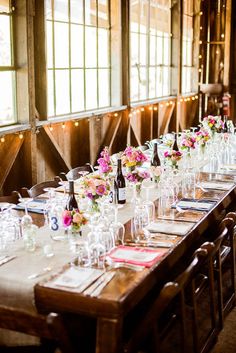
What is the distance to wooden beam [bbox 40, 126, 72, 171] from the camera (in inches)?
258

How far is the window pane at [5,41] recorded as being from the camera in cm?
591

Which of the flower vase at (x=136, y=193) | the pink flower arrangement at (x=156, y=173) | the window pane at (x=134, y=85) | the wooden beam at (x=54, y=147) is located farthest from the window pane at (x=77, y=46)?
the flower vase at (x=136, y=193)

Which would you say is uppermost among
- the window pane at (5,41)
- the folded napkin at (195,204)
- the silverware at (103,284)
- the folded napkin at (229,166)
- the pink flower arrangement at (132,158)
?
→ the window pane at (5,41)

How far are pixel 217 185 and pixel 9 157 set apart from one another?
2.26m

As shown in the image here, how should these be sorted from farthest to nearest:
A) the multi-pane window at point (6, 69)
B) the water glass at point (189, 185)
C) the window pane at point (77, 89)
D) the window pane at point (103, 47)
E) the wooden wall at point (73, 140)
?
the window pane at point (103, 47) → the window pane at point (77, 89) → the wooden wall at point (73, 140) → the multi-pane window at point (6, 69) → the water glass at point (189, 185)

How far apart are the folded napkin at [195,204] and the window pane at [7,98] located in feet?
8.33

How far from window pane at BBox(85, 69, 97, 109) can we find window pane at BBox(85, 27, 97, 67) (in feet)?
0.39

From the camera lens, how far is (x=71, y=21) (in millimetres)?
7238

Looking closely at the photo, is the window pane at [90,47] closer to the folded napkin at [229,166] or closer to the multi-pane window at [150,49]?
the multi-pane window at [150,49]

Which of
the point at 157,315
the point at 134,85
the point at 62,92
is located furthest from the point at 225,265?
the point at 134,85

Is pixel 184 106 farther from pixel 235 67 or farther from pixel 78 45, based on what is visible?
pixel 78 45

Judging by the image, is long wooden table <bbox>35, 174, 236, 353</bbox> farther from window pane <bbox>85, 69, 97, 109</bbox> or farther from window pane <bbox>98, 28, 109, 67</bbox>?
window pane <bbox>98, 28, 109, 67</bbox>

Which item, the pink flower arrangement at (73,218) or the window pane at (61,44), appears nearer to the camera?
the pink flower arrangement at (73,218)

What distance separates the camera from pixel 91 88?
792 cm
